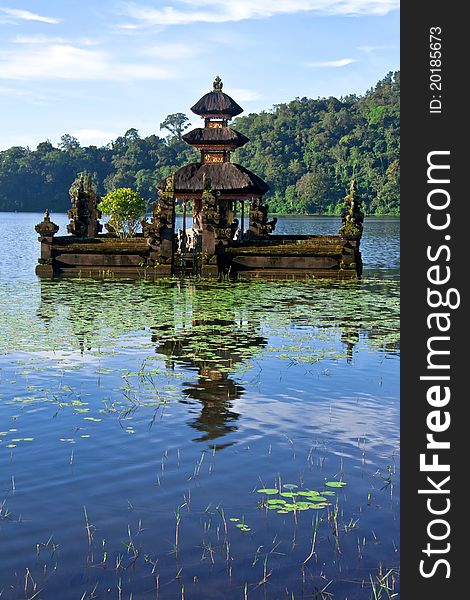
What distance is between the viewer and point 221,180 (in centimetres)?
4141

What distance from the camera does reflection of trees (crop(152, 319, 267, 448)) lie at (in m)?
12.0

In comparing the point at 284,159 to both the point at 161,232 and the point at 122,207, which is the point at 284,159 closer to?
the point at 122,207

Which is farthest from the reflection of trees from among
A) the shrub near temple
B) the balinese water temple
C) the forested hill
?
the forested hill

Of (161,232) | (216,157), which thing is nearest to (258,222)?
(216,157)

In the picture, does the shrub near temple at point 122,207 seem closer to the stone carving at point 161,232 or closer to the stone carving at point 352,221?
the stone carving at point 161,232

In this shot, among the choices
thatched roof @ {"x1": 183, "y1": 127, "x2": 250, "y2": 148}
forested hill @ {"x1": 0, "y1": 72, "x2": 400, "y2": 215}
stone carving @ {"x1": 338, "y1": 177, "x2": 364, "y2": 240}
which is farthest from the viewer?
forested hill @ {"x1": 0, "y1": 72, "x2": 400, "y2": 215}

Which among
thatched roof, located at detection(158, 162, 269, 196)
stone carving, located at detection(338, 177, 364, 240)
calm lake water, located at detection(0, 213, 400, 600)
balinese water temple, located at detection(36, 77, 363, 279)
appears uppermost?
thatched roof, located at detection(158, 162, 269, 196)

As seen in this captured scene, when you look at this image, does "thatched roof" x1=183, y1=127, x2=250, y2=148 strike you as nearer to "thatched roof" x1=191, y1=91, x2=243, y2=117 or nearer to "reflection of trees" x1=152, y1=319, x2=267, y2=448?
"thatched roof" x1=191, y1=91, x2=243, y2=117

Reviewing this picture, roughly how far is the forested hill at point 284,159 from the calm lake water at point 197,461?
349 ft

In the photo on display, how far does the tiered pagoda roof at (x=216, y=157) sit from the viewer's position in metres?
41.3

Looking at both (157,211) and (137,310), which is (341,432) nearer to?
(137,310)

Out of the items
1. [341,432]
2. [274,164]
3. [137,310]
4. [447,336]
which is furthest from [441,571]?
[274,164]

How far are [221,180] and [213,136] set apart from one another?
2.40 meters

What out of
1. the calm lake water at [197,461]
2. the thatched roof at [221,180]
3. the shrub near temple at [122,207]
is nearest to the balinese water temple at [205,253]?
the thatched roof at [221,180]
